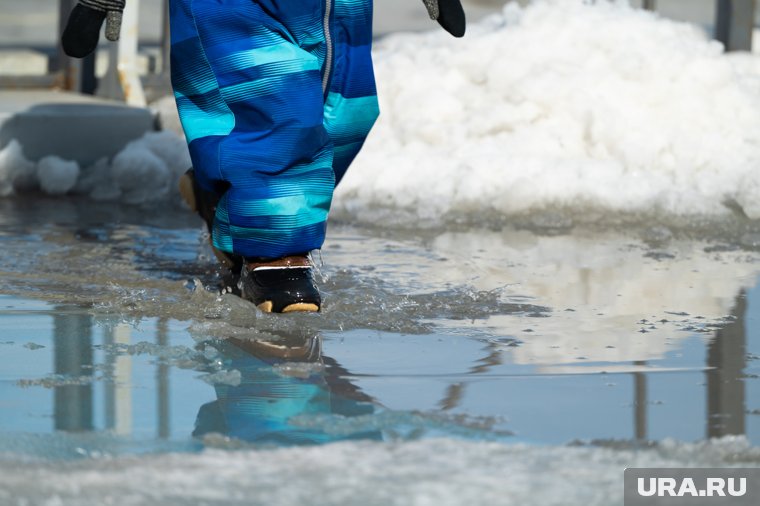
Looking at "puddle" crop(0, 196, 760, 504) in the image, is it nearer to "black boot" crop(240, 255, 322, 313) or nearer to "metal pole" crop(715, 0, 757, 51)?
"black boot" crop(240, 255, 322, 313)

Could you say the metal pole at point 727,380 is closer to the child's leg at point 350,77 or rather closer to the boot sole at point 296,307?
the boot sole at point 296,307

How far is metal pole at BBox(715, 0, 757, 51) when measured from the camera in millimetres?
5898

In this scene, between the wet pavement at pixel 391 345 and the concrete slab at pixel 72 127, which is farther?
the concrete slab at pixel 72 127


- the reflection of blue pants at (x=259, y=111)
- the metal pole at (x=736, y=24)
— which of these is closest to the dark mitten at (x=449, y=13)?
the reflection of blue pants at (x=259, y=111)

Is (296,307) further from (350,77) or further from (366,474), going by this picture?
(366,474)

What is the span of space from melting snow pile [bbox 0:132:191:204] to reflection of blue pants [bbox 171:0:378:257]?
6.14 ft

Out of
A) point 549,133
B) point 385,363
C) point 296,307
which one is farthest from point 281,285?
point 549,133

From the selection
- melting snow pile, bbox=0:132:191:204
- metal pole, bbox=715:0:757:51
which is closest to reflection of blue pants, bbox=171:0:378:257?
melting snow pile, bbox=0:132:191:204

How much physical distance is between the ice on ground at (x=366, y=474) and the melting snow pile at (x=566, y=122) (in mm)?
2551

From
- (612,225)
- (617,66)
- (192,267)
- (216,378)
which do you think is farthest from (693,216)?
(216,378)

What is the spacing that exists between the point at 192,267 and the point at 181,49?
796 mm

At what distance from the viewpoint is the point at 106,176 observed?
5.25 meters

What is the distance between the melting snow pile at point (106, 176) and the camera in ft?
16.8

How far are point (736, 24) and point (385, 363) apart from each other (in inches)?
147
